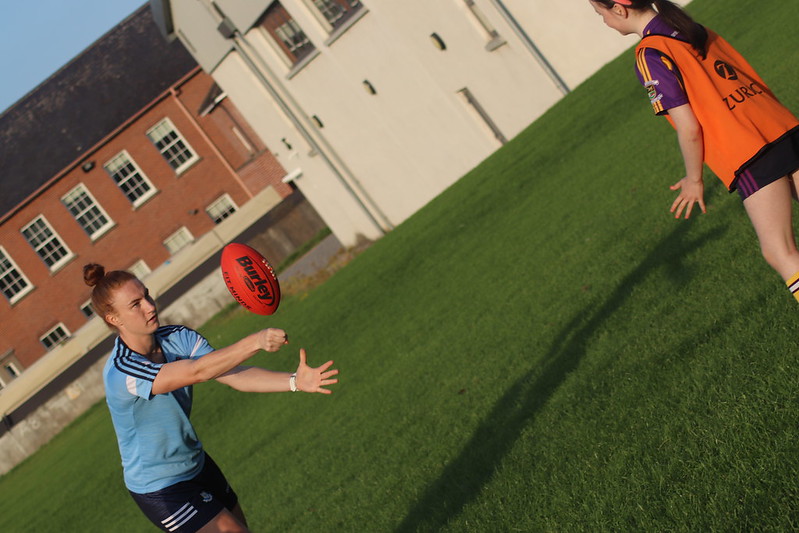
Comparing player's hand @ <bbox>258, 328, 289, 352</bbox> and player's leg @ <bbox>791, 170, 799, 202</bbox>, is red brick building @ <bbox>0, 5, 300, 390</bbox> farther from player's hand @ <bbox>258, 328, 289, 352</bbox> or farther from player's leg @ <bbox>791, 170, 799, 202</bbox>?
player's leg @ <bbox>791, 170, 799, 202</bbox>

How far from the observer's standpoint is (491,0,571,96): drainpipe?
20031 millimetres

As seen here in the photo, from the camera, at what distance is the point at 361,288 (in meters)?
19.7

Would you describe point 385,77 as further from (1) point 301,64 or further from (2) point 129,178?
(2) point 129,178

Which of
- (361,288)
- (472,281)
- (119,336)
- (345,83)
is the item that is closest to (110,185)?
(345,83)

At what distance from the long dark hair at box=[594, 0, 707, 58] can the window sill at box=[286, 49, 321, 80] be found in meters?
22.2

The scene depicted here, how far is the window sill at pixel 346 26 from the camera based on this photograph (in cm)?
2383

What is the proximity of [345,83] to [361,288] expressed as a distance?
8774mm

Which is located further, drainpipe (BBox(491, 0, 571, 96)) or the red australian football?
drainpipe (BBox(491, 0, 571, 96))

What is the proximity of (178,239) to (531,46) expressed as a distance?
3029 centimetres

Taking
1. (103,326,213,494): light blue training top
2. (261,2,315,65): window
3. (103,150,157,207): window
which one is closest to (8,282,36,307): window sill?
(103,150,157,207): window

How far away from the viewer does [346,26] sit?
24.5 m

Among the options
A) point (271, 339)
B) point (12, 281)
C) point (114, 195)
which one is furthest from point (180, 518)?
point (12, 281)

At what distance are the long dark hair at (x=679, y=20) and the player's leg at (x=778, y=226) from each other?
83cm

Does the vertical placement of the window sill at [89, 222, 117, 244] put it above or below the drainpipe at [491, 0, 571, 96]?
above
